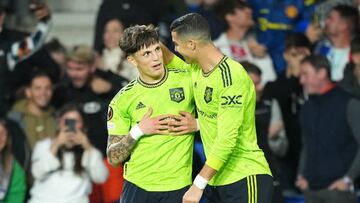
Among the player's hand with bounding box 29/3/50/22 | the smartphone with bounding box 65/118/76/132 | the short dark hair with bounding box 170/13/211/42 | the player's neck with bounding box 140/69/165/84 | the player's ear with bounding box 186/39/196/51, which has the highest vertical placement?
the short dark hair with bounding box 170/13/211/42

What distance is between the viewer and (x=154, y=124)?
771 cm

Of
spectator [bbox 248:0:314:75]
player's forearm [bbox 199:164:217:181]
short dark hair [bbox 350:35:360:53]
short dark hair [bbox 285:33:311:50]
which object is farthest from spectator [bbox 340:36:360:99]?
player's forearm [bbox 199:164:217:181]

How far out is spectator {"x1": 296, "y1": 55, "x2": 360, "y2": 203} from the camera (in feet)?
33.4

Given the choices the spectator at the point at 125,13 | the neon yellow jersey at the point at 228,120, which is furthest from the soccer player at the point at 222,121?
the spectator at the point at 125,13

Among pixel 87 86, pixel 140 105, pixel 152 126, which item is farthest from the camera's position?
pixel 87 86

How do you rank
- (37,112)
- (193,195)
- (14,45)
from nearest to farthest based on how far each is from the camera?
(193,195) < (37,112) < (14,45)

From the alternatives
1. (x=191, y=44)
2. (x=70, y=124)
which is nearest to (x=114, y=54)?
(x=70, y=124)

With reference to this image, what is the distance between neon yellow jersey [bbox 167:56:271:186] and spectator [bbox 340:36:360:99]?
2.98m

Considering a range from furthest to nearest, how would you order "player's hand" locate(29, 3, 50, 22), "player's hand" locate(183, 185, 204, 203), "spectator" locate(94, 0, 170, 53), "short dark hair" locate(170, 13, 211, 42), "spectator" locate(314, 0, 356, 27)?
"spectator" locate(314, 0, 356, 27) < "spectator" locate(94, 0, 170, 53) < "player's hand" locate(29, 3, 50, 22) < "short dark hair" locate(170, 13, 211, 42) < "player's hand" locate(183, 185, 204, 203)

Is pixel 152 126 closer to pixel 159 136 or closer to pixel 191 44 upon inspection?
pixel 159 136

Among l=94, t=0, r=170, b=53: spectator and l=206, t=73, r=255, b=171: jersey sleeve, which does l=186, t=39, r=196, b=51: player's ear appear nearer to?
l=206, t=73, r=255, b=171: jersey sleeve

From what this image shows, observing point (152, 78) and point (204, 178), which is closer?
point (204, 178)

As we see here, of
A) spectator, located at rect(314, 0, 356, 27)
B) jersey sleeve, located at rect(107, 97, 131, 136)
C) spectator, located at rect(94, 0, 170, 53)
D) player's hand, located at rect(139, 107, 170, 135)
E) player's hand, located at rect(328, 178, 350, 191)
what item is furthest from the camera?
spectator, located at rect(314, 0, 356, 27)

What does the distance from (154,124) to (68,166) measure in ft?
8.91
